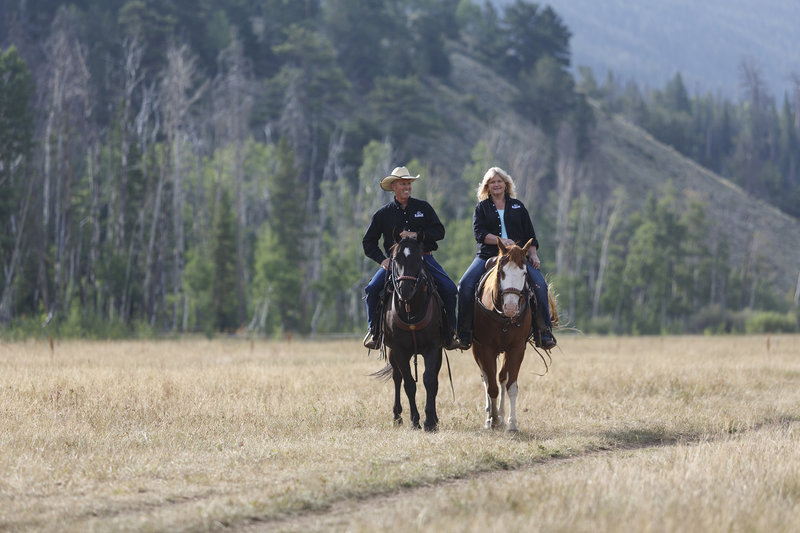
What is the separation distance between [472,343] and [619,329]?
5991cm

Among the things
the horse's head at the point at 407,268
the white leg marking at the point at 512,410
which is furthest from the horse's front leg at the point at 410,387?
the white leg marking at the point at 512,410

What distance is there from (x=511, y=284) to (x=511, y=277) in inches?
3.6

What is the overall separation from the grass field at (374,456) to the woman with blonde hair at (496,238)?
81 cm

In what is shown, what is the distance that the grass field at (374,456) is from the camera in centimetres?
777

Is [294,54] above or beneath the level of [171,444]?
above

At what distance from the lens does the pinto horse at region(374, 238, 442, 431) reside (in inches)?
480

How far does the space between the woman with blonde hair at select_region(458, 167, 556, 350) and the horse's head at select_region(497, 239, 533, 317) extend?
83 cm

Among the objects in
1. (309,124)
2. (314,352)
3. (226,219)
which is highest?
(309,124)

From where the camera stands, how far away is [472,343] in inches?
527

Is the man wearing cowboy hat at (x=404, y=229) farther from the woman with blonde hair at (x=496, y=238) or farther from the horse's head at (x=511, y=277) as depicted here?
the horse's head at (x=511, y=277)

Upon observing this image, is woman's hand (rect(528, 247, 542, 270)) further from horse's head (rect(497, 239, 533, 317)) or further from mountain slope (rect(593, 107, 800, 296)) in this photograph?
mountain slope (rect(593, 107, 800, 296))

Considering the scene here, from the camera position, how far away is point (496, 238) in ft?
43.4

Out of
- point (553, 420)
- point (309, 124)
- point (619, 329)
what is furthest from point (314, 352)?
point (309, 124)

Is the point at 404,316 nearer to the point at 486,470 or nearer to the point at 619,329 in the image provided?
the point at 486,470
